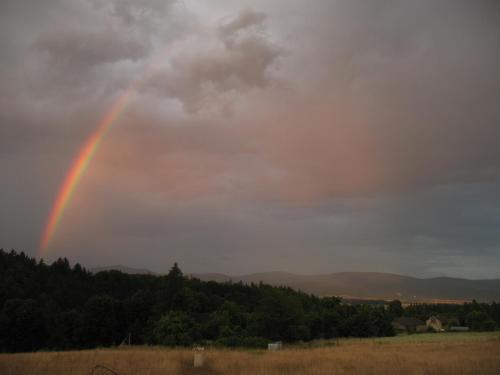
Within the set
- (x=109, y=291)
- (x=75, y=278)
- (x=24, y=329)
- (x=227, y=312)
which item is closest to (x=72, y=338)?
(x=24, y=329)

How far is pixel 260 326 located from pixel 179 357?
39.7m

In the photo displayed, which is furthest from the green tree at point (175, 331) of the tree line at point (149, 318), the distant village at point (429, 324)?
the distant village at point (429, 324)

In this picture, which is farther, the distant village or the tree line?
the distant village

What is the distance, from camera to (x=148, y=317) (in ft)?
254

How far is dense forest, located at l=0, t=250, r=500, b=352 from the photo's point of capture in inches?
2442

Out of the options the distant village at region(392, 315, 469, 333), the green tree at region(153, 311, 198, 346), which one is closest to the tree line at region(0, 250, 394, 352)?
the green tree at region(153, 311, 198, 346)

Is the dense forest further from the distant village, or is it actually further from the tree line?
the distant village

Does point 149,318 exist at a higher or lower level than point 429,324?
higher

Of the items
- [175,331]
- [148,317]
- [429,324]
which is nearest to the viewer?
[175,331]

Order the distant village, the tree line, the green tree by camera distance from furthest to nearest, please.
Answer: the distant village → the tree line → the green tree

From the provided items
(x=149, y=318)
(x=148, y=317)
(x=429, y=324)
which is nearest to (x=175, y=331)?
(x=149, y=318)

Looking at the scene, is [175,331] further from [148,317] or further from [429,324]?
[429,324]

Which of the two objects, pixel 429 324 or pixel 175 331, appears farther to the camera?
pixel 429 324

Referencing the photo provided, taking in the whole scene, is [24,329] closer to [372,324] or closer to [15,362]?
[15,362]
